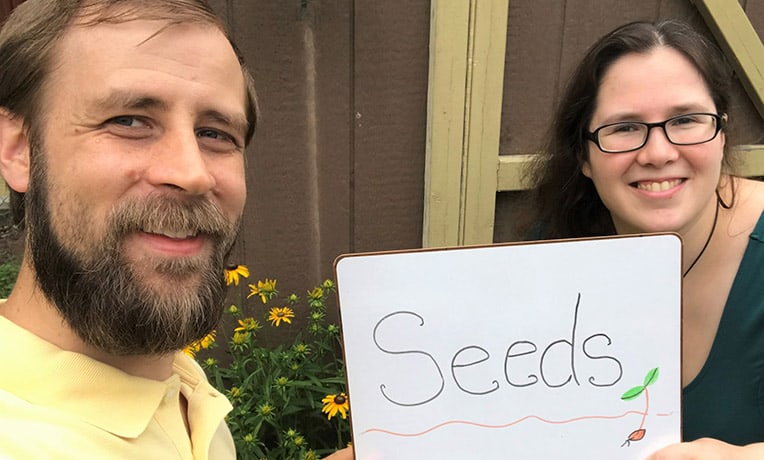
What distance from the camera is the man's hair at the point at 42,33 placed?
36.1 inches

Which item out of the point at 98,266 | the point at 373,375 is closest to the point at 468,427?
the point at 373,375

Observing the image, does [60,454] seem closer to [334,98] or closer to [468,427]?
[468,427]

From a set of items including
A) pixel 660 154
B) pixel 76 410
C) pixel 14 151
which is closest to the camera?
pixel 76 410

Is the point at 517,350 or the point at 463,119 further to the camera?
the point at 463,119

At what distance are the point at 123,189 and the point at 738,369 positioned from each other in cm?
138

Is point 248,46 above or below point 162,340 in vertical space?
above

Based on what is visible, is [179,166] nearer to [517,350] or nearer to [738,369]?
[517,350]

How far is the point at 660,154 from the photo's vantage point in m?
1.26

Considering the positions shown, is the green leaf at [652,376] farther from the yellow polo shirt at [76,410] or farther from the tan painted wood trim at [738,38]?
the tan painted wood trim at [738,38]

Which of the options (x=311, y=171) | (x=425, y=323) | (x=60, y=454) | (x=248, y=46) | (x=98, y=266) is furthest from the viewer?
(x=311, y=171)

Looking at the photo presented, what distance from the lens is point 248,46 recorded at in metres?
2.01

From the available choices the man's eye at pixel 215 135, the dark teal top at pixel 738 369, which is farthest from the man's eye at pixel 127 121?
the dark teal top at pixel 738 369

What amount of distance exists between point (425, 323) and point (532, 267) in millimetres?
218

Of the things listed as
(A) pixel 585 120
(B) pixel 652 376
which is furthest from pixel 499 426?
(A) pixel 585 120
